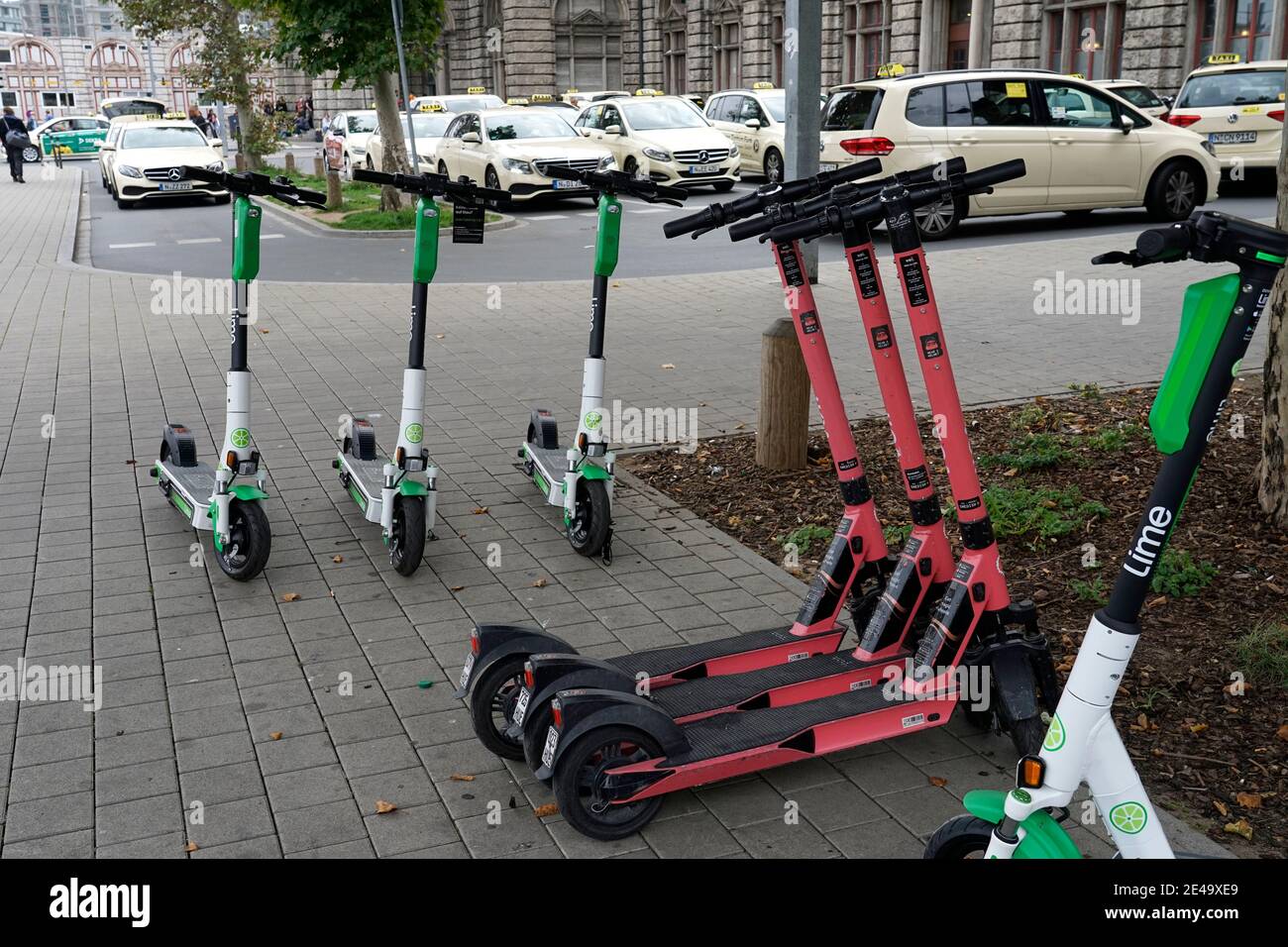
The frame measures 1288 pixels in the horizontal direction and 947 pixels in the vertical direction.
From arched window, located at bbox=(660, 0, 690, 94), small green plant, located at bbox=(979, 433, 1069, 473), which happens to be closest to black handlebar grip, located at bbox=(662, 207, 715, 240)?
small green plant, located at bbox=(979, 433, 1069, 473)

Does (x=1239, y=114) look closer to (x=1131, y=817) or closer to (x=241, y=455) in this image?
(x=241, y=455)

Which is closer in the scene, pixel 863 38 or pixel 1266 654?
pixel 1266 654

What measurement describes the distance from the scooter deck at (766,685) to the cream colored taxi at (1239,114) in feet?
55.1

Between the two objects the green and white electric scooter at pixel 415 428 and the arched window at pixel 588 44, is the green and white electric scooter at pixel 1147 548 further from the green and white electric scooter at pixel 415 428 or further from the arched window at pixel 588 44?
the arched window at pixel 588 44

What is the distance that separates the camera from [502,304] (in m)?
12.5

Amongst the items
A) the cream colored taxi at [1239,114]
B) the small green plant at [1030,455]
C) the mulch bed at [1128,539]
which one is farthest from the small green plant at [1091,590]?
the cream colored taxi at [1239,114]

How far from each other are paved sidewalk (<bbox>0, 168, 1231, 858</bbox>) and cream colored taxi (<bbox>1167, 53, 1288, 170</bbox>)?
30.3 feet

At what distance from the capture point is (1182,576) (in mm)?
5043

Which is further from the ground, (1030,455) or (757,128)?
(757,128)

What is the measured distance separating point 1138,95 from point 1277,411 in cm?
1915

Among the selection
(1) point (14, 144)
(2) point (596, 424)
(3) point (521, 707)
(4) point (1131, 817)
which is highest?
(1) point (14, 144)

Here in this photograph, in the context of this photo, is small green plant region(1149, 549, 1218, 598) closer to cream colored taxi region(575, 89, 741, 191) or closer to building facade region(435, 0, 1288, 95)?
building facade region(435, 0, 1288, 95)

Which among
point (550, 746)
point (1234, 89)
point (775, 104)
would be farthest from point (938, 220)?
point (550, 746)
